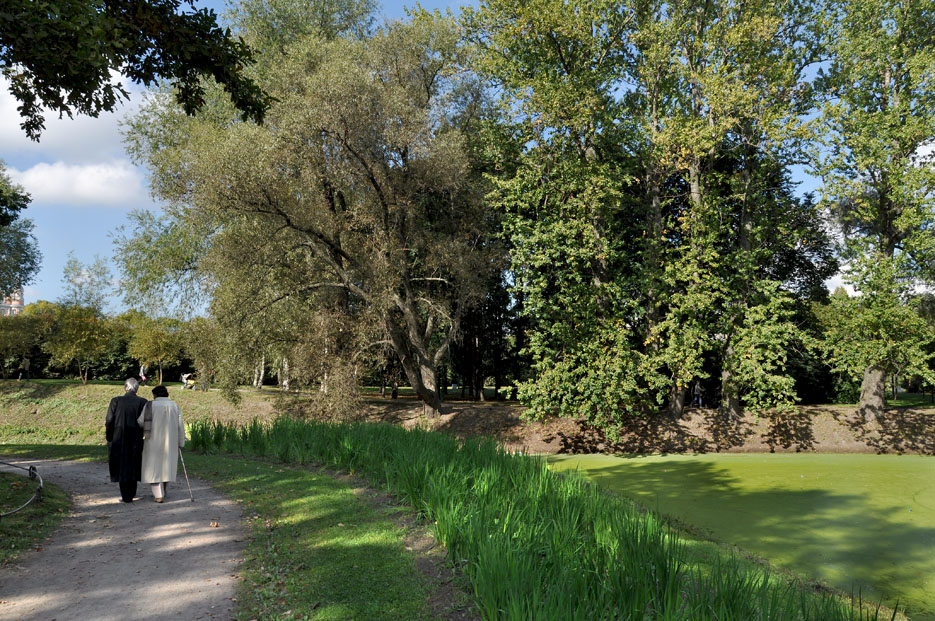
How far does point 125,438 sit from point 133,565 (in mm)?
3169

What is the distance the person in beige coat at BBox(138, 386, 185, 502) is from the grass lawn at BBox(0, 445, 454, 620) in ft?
2.79

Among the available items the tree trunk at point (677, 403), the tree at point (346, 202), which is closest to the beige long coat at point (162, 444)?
the tree at point (346, 202)

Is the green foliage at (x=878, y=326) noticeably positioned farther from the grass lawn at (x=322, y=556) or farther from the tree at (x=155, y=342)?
the tree at (x=155, y=342)

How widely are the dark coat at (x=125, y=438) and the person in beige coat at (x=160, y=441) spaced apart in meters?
0.12

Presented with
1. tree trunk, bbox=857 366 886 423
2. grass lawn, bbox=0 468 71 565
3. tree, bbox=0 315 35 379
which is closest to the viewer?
grass lawn, bbox=0 468 71 565

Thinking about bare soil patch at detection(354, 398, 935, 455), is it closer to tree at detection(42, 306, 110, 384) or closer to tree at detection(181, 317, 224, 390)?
tree at detection(181, 317, 224, 390)

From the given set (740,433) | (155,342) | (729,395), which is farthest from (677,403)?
(155,342)

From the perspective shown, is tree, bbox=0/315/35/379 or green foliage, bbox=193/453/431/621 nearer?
green foliage, bbox=193/453/431/621

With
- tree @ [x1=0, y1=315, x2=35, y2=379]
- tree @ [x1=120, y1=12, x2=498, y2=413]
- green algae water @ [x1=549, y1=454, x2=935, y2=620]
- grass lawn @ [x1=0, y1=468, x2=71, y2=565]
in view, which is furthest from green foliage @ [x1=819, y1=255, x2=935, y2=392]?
tree @ [x1=0, y1=315, x2=35, y2=379]

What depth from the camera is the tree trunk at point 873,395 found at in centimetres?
1642

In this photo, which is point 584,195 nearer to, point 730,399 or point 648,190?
point 648,190

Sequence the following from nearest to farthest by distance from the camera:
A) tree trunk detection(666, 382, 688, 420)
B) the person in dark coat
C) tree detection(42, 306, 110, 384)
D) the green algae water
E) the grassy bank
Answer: the green algae water
the person in dark coat
tree trunk detection(666, 382, 688, 420)
the grassy bank
tree detection(42, 306, 110, 384)

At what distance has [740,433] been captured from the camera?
1684 centimetres

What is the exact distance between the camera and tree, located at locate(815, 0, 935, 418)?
15578mm
